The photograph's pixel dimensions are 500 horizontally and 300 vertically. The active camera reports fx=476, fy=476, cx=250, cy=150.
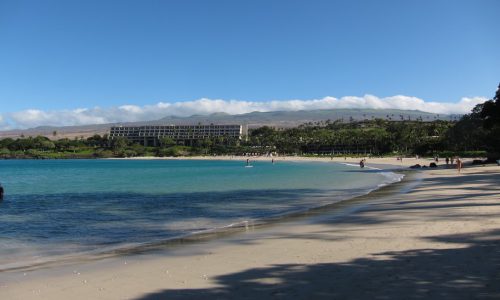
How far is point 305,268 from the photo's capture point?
8094mm

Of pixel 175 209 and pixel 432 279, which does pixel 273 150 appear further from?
pixel 432 279

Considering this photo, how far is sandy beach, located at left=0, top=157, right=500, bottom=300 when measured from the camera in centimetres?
668

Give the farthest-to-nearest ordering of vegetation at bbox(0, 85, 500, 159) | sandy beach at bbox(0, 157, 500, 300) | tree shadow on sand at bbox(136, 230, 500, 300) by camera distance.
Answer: vegetation at bbox(0, 85, 500, 159)
sandy beach at bbox(0, 157, 500, 300)
tree shadow on sand at bbox(136, 230, 500, 300)

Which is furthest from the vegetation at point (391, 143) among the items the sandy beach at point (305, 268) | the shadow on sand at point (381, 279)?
the shadow on sand at point (381, 279)

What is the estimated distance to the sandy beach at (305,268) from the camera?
6.68m

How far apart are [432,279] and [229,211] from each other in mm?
13372

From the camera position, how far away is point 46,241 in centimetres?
1318

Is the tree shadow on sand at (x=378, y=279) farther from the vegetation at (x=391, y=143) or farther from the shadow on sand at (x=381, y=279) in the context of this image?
the vegetation at (x=391, y=143)

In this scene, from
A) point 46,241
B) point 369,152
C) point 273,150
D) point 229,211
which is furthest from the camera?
point 273,150

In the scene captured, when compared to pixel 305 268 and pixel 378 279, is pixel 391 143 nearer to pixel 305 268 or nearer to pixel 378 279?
pixel 305 268

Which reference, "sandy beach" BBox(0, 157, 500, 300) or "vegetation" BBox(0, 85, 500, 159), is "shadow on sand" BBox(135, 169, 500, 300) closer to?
"sandy beach" BBox(0, 157, 500, 300)

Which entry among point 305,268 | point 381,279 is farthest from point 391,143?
point 381,279

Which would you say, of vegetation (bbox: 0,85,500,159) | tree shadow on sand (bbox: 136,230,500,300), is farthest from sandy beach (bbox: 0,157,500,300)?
vegetation (bbox: 0,85,500,159)

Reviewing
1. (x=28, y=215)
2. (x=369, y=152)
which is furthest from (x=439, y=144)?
(x=28, y=215)
